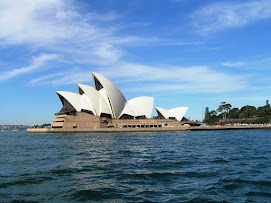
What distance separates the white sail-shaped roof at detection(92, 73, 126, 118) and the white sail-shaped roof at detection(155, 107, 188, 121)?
20.3 m

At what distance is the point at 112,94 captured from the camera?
7675 cm

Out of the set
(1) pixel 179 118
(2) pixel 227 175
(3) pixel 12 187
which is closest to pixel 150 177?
(2) pixel 227 175

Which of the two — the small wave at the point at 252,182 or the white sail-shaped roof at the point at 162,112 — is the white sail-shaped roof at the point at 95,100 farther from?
the small wave at the point at 252,182

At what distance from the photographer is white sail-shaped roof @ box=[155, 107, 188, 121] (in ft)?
313

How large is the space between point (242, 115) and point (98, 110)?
94032 mm

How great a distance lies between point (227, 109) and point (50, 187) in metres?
151

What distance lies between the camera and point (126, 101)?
8581 centimetres

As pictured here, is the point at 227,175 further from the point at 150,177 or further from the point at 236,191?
the point at 150,177

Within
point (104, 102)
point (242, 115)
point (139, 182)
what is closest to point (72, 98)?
point (104, 102)

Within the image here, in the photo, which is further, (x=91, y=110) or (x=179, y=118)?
(x=179, y=118)

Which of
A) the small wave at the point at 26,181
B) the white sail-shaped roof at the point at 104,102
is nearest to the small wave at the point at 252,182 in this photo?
the small wave at the point at 26,181

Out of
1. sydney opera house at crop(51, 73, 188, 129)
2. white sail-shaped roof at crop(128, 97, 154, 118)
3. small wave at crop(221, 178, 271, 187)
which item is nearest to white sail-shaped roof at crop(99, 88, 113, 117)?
sydney opera house at crop(51, 73, 188, 129)

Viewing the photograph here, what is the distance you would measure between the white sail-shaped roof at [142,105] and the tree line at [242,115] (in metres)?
61.3

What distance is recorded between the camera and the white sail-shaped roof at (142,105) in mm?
87250
